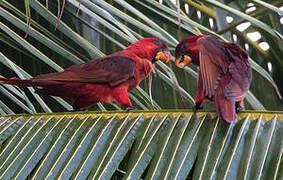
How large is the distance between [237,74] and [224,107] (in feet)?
0.54

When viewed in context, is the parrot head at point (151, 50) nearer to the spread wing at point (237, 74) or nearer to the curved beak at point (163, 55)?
the curved beak at point (163, 55)

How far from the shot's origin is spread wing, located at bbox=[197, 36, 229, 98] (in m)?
1.34

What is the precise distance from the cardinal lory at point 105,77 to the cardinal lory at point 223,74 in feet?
1.01

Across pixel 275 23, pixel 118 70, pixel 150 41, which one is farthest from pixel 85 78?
pixel 275 23

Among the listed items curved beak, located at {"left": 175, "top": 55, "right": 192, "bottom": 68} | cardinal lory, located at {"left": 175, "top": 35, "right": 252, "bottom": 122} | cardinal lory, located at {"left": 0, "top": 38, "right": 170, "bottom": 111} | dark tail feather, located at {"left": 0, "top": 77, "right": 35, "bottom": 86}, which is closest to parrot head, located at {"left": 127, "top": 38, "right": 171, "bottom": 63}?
cardinal lory, located at {"left": 0, "top": 38, "right": 170, "bottom": 111}

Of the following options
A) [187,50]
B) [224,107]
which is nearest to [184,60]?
[187,50]

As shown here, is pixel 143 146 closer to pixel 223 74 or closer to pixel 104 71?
pixel 223 74

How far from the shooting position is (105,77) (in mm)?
1666

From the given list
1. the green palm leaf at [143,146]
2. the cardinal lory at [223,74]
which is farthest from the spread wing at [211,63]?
the green palm leaf at [143,146]

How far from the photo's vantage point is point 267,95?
282 cm

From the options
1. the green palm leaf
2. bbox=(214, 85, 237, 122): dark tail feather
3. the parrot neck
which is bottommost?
the green palm leaf

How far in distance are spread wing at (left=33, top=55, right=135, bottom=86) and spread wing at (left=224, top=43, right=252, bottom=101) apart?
0.39 m

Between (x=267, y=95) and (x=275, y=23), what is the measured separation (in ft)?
1.41

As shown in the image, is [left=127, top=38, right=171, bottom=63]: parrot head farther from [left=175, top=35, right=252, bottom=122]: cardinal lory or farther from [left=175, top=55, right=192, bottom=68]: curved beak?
[left=175, top=35, right=252, bottom=122]: cardinal lory
